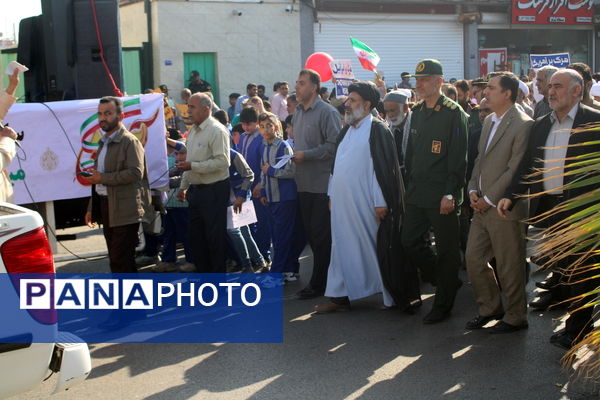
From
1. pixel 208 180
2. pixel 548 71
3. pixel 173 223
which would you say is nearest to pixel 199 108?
pixel 208 180

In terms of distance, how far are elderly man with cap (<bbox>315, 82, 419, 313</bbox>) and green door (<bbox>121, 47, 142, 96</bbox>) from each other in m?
15.7

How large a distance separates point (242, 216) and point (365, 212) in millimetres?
1799

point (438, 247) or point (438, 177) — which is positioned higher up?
point (438, 177)

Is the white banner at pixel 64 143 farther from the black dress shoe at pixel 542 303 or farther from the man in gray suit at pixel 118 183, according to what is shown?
the black dress shoe at pixel 542 303

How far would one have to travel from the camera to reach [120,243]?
22.2ft

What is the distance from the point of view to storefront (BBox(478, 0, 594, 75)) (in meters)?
30.8

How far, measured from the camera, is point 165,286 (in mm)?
8195

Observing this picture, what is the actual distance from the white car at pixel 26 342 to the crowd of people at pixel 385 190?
2917 mm

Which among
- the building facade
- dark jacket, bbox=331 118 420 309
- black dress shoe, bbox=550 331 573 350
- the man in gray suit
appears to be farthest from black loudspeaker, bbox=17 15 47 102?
the building facade

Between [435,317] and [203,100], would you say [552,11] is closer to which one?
[203,100]

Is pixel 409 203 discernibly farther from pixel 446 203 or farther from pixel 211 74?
pixel 211 74

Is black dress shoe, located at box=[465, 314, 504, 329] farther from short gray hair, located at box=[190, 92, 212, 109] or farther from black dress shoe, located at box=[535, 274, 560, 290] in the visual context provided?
short gray hair, located at box=[190, 92, 212, 109]

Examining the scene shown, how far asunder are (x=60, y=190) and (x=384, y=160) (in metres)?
3.76

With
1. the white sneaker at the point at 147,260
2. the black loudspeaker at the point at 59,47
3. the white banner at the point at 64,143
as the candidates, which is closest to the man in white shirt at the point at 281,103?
the black loudspeaker at the point at 59,47
